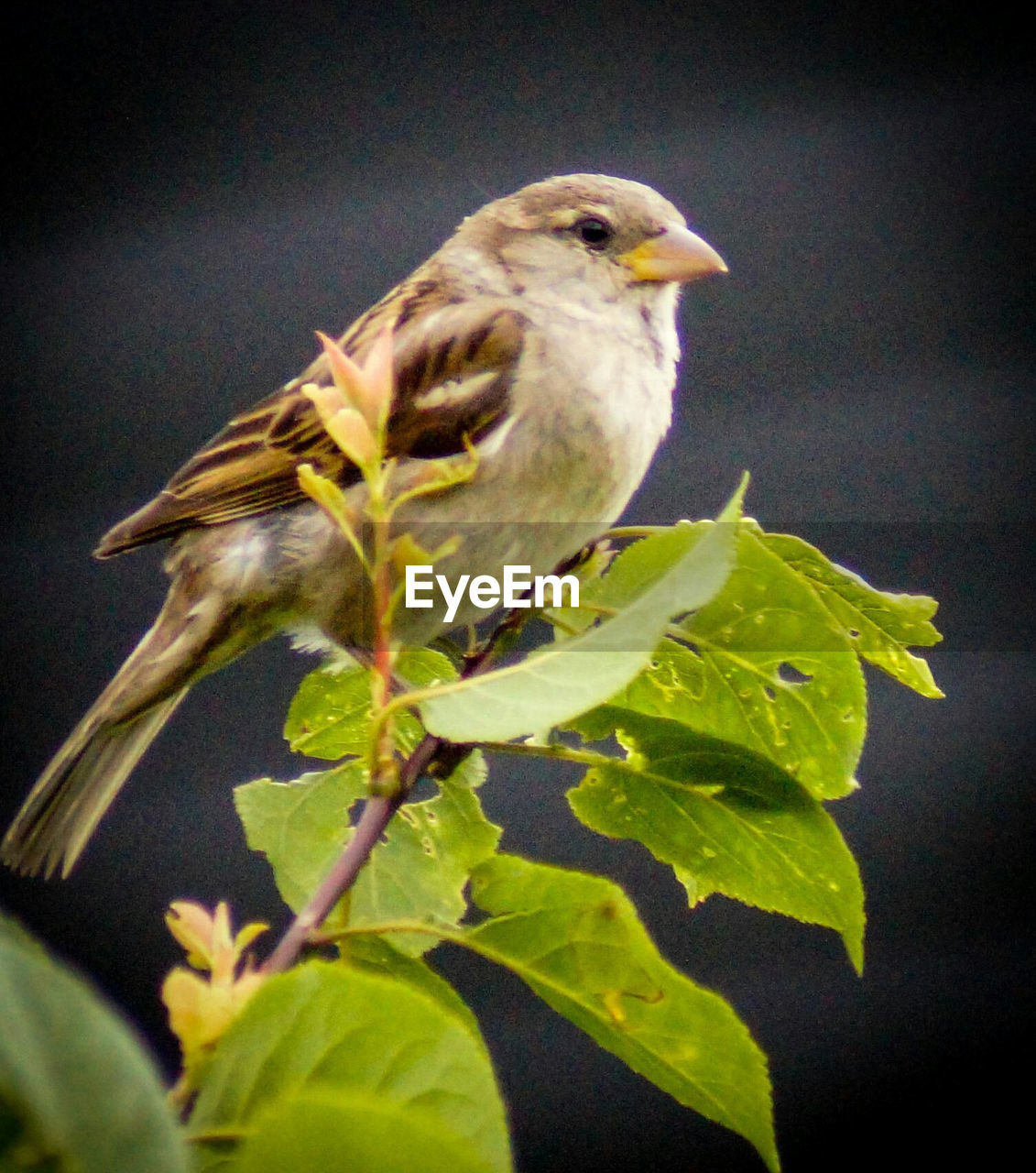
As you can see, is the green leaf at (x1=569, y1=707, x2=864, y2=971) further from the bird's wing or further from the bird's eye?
the bird's eye

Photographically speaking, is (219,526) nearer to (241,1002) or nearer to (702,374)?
(241,1002)

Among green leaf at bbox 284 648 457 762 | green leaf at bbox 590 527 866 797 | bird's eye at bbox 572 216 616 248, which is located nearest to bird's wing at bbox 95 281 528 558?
bird's eye at bbox 572 216 616 248

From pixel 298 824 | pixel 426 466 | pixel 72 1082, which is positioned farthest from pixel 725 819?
pixel 426 466

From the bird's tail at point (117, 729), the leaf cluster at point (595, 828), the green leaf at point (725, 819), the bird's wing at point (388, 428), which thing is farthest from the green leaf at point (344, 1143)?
the bird's wing at point (388, 428)

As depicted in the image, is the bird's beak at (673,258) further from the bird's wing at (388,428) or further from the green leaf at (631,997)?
the green leaf at (631,997)

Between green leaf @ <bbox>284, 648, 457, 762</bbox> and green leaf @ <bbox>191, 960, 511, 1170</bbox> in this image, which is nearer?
green leaf @ <bbox>191, 960, 511, 1170</bbox>

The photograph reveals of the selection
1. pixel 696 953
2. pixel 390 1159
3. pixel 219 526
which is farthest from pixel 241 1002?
pixel 696 953

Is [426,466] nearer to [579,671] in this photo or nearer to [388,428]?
[388,428]
